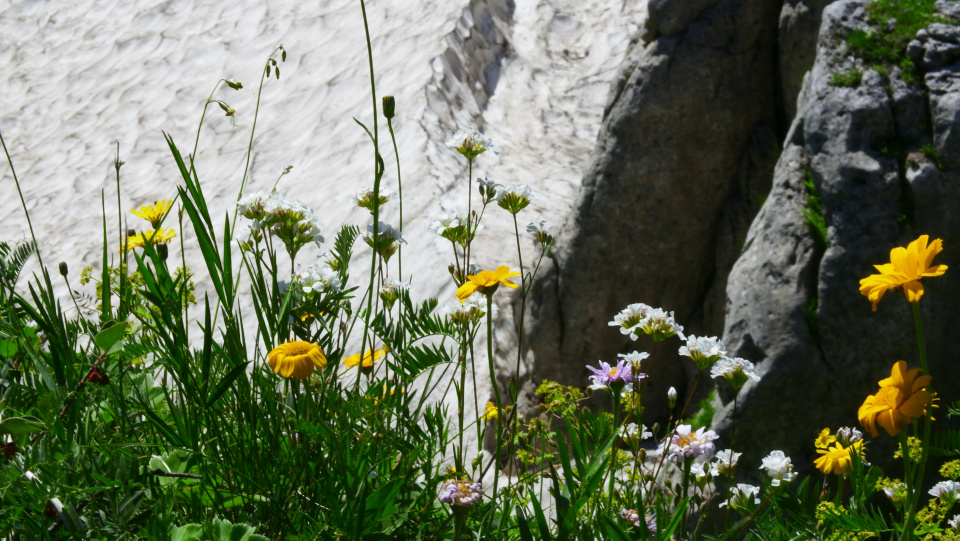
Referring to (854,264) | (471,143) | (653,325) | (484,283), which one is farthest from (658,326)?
(854,264)

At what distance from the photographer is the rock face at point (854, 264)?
134 inches

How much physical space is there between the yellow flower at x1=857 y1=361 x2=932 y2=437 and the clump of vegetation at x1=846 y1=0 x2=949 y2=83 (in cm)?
299

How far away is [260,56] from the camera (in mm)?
8688

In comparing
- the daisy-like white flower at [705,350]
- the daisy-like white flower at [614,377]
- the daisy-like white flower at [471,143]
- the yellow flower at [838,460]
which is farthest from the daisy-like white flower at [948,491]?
the daisy-like white flower at [471,143]

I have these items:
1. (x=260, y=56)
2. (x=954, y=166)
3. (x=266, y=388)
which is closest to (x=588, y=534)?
(x=266, y=388)

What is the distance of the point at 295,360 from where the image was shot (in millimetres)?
1189

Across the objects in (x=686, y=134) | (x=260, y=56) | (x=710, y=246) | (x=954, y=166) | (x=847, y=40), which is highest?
(x=260, y=56)

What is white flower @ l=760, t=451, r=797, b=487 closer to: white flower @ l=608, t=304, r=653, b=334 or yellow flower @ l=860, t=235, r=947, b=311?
white flower @ l=608, t=304, r=653, b=334

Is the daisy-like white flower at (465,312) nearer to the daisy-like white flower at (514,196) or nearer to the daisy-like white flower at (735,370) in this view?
the daisy-like white flower at (514,196)

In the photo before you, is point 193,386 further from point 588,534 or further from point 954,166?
point 954,166

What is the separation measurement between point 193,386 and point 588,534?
65 centimetres

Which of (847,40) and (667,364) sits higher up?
(847,40)

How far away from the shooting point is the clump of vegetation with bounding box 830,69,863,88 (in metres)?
3.62

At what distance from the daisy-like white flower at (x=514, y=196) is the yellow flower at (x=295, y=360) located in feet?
2.22
